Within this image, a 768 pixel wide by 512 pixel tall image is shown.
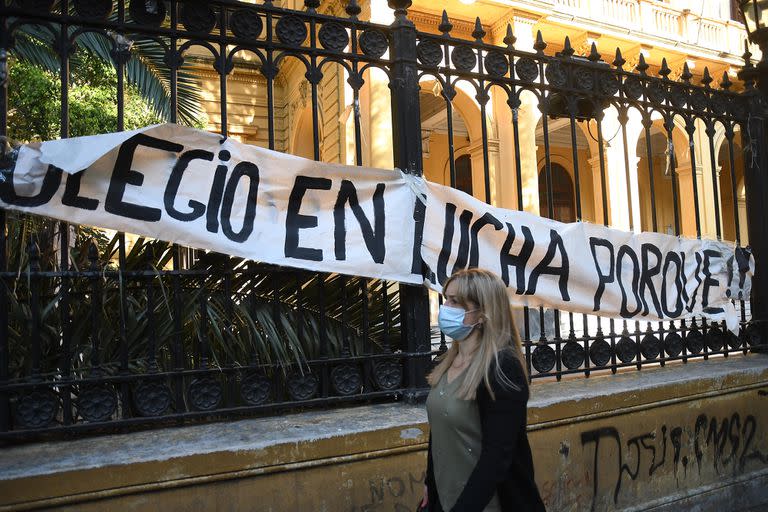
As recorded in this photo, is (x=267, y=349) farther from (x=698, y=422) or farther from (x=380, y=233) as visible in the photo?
(x=698, y=422)

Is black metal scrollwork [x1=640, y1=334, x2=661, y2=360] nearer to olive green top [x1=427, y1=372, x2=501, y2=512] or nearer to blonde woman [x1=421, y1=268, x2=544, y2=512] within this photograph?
blonde woman [x1=421, y1=268, x2=544, y2=512]

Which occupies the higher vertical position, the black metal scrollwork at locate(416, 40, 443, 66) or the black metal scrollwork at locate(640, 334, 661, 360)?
the black metal scrollwork at locate(416, 40, 443, 66)

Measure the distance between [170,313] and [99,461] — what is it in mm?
841

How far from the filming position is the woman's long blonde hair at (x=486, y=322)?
2.10 m

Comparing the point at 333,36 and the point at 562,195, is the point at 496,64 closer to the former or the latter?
the point at 333,36

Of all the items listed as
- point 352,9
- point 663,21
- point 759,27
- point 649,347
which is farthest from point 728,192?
point 352,9

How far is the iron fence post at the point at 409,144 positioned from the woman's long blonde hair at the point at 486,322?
1.08 m

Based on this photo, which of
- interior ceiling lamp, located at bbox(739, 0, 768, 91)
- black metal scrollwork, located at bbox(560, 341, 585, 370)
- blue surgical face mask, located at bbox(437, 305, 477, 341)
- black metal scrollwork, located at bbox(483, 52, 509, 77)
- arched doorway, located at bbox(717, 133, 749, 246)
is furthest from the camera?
arched doorway, located at bbox(717, 133, 749, 246)

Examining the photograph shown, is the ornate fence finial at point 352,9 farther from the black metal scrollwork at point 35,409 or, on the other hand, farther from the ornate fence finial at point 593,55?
the black metal scrollwork at point 35,409

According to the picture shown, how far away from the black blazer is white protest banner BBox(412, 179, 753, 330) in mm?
1328

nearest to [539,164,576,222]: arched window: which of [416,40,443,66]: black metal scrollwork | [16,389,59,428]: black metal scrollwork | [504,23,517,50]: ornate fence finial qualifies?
[504,23,517,50]: ornate fence finial

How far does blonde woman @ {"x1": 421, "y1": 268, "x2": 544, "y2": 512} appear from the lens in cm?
200

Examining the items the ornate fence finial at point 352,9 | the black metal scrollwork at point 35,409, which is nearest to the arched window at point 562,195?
the ornate fence finial at point 352,9

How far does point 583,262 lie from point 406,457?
1.84 metres
